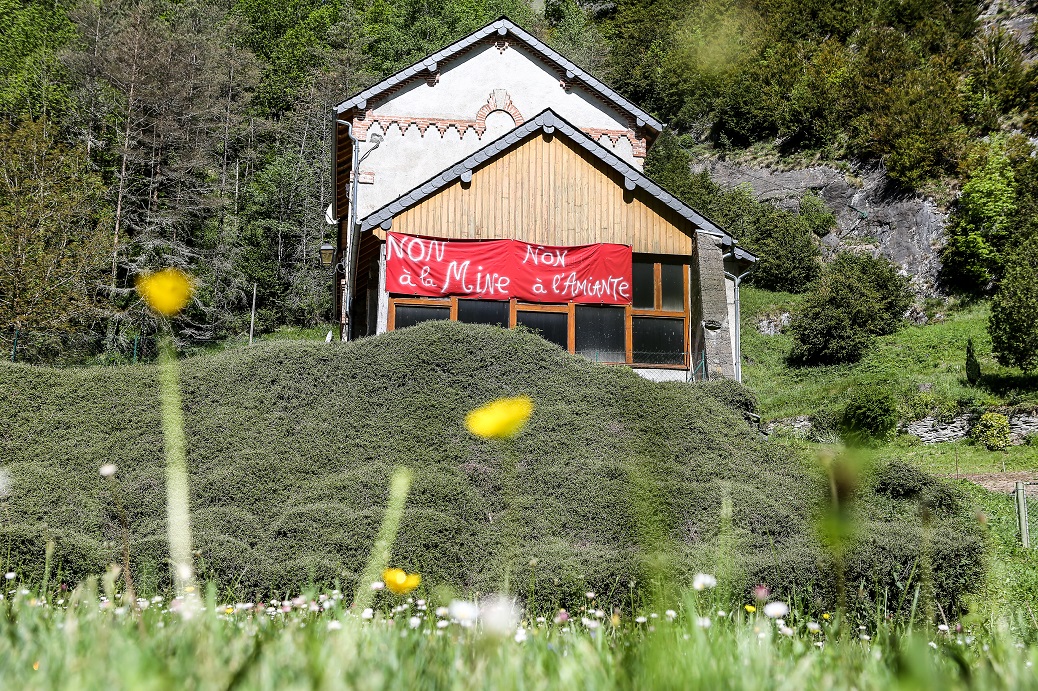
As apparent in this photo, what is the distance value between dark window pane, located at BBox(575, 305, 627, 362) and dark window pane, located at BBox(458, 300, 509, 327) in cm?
162

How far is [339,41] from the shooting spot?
5878 cm

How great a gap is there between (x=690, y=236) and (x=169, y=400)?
12.0 metres

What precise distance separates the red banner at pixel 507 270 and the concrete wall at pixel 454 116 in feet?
21.6

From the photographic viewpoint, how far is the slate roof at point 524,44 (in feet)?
81.3

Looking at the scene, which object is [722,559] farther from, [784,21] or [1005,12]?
[784,21]

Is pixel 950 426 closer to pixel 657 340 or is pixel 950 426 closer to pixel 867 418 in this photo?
pixel 657 340

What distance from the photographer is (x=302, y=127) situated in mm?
54000

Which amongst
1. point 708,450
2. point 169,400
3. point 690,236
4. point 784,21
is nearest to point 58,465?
point 169,400

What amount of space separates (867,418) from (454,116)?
24104 millimetres

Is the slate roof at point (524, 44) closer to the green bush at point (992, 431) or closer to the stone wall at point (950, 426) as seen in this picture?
the stone wall at point (950, 426)

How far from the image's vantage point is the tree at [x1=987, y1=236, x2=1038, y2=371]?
90.5 feet

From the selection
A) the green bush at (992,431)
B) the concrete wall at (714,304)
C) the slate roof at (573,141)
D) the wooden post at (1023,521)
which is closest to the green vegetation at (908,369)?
the green bush at (992,431)

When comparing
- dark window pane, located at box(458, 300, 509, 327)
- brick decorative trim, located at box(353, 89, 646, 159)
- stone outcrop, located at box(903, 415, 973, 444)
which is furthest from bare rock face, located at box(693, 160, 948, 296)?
dark window pane, located at box(458, 300, 509, 327)

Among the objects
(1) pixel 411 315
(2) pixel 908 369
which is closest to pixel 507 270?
(1) pixel 411 315
